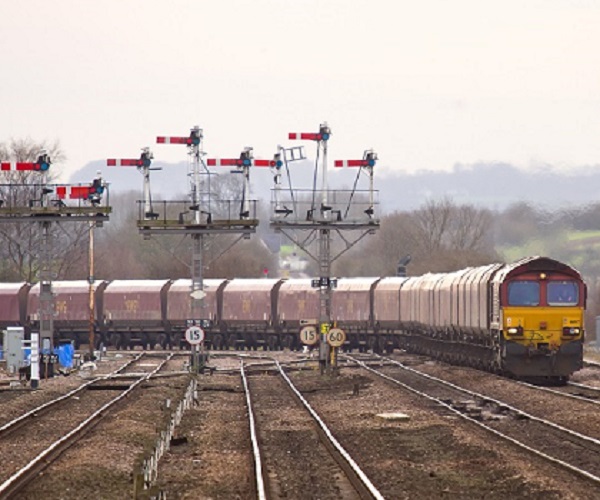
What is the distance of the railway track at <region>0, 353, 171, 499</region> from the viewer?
20.0 meters

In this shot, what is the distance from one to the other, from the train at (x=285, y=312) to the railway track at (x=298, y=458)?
1191cm

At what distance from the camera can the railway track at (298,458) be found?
17719 millimetres

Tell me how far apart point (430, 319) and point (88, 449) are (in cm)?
3579

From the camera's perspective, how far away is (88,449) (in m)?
23.4

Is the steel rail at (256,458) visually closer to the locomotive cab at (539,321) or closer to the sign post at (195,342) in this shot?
the locomotive cab at (539,321)

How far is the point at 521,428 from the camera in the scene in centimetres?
2638

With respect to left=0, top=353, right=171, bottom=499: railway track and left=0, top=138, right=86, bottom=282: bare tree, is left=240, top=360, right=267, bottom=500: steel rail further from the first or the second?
left=0, top=138, right=86, bottom=282: bare tree

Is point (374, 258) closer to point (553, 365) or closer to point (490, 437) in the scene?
point (553, 365)

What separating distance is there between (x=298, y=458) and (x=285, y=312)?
54.2 m

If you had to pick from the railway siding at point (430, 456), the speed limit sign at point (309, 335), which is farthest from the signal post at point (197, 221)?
the railway siding at point (430, 456)

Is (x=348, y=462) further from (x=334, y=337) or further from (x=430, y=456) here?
(x=334, y=337)

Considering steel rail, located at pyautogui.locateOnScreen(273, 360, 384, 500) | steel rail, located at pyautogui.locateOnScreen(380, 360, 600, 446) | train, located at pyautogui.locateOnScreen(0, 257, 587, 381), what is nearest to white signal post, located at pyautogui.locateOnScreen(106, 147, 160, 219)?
train, located at pyautogui.locateOnScreen(0, 257, 587, 381)

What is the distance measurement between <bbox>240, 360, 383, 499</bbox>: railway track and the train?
11913 mm

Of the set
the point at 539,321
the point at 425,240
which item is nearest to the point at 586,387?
the point at 539,321
